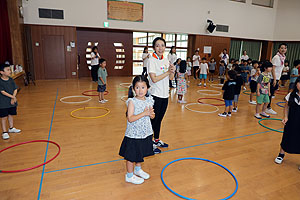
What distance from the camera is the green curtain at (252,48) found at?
16678mm

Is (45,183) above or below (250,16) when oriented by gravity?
below

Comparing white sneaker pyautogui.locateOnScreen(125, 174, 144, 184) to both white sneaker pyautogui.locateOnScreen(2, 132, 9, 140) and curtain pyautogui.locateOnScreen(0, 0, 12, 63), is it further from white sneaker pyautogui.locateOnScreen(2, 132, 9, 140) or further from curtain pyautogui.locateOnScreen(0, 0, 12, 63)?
curtain pyautogui.locateOnScreen(0, 0, 12, 63)

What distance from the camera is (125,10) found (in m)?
11.9

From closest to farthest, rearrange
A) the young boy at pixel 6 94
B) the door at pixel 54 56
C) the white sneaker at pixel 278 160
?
the white sneaker at pixel 278 160 < the young boy at pixel 6 94 < the door at pixel 54 56

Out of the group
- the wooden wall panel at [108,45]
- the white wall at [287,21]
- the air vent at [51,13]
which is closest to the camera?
the air vent at [51,13]

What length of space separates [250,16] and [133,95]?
16451mm

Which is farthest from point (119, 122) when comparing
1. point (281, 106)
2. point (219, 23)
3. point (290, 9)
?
point (290, 9)

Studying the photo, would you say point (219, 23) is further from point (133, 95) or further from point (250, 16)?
point (133, 95)

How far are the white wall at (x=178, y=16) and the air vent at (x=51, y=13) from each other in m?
0.16

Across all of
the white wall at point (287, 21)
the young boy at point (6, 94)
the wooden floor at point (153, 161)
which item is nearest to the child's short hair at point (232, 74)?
the wooden floor at point (153, 161)

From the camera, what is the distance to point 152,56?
324 centimetres

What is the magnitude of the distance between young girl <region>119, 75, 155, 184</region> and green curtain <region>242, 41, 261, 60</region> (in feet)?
54.2

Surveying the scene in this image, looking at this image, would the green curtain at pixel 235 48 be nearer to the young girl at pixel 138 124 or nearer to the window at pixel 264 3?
the window at pixel 264 3

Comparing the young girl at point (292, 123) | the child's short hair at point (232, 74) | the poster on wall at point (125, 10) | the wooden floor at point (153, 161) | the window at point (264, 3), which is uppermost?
the window at point (264, 3)
